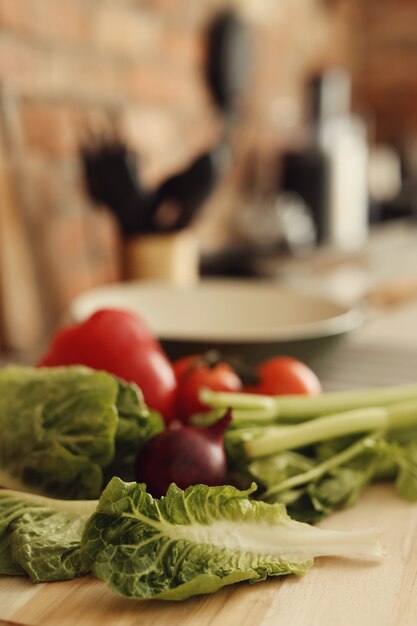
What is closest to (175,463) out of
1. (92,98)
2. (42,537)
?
(42,537)

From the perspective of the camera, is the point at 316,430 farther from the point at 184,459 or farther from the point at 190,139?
the point at 190,139

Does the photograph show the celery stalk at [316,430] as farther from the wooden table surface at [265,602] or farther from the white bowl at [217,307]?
the white bowl at [217,307]

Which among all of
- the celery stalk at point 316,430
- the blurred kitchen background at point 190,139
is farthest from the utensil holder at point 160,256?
the celery stalk at point 316,430

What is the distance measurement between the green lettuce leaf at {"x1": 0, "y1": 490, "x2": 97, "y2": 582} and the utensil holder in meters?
1.01

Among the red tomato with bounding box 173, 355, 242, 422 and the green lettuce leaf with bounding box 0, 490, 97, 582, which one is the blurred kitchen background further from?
the green lettuce leaf with bounding box 0, 490, 97, 582

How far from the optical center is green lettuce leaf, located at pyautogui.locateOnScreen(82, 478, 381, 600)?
51cm

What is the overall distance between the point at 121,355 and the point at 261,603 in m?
0.31

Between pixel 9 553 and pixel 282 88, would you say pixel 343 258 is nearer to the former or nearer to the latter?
pixel 282 88

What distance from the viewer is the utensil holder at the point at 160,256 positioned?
1.59 m

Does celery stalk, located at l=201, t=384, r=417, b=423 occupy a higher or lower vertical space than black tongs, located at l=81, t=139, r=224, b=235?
lower

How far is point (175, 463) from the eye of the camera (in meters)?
0.61

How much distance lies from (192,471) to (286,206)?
1.99 m

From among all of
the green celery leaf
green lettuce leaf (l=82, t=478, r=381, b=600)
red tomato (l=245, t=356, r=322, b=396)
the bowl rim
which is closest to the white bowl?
the bowl rim

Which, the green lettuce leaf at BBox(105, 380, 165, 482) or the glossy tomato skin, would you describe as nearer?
the green lettuce leaf at BBox(105, 380, 165, 482)
